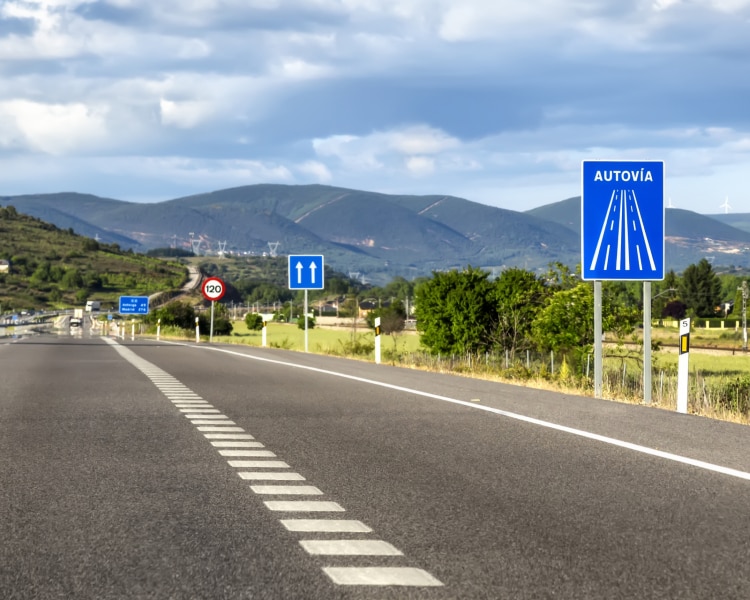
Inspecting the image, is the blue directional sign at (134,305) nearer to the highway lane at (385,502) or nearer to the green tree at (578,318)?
the green tree at (578,318)

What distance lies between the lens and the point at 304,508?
7703 mm

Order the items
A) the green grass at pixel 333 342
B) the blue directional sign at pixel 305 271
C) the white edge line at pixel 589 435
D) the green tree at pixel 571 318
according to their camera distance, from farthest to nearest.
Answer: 1. the blue directional sign at pixel 305 271
2. the green grass at pixel 333 342
3. the green tree at pixel 571 318
4. the white edge line at pixel 589 435

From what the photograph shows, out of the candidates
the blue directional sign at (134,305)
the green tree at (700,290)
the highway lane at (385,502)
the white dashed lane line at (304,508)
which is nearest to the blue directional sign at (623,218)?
the highway lane at (385,502)

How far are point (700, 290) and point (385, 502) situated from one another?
158952mm

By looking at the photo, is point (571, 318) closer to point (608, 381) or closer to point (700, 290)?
point (608, 381)

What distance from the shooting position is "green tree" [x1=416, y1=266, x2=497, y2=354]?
32844 mm

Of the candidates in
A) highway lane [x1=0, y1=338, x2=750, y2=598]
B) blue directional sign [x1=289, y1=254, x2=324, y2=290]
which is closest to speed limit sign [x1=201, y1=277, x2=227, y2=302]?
blue directional sign [x1=289, y1=254, x2=324, y2=290]

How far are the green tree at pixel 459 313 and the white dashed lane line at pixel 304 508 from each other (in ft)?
61.9

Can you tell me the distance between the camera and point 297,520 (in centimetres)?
726

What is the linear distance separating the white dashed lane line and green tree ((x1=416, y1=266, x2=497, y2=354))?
18.9m

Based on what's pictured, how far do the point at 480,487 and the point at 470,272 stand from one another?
25.2 m

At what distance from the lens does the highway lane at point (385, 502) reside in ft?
18.8

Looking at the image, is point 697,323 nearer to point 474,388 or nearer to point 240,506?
point 474,388

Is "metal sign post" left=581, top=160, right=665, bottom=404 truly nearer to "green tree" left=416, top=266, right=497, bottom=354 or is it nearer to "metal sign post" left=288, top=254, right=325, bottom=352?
"green tree" left=416, top=266, right=497, bottom=354
